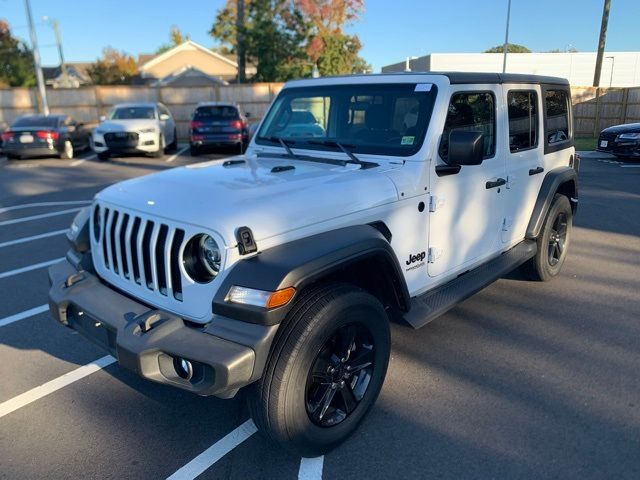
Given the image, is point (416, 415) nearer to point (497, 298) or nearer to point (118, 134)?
point (497, 298)

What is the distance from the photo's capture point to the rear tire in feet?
16.1

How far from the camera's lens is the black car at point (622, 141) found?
45.8 ft

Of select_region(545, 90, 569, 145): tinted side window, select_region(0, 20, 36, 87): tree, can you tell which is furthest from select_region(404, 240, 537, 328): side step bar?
select_region(0, 20, 36, 87): tree

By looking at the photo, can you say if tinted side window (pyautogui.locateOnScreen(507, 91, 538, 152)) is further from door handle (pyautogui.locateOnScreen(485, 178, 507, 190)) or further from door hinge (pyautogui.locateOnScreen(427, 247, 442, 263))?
door hinge (pyautogui.locateOnScreen(427, 247, 442, 263))

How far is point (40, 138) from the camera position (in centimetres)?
1524

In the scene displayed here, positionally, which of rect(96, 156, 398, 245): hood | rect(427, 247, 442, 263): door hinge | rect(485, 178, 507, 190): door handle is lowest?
rect(427, 247, 442, 263): door hinge

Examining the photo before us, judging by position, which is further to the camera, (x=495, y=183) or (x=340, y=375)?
(x=495, y=183)

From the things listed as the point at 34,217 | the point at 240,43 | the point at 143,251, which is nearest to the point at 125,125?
the point at 34,217

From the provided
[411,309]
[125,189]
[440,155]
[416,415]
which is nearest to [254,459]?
[416,415]

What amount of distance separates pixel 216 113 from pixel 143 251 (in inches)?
571

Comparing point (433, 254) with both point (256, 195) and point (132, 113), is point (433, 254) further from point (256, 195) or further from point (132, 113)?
point (132, 113)

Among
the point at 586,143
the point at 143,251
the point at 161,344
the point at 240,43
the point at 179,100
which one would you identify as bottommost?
the point at 586,143

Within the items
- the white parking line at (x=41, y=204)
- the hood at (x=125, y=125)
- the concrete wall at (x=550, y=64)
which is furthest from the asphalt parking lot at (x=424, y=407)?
the concrete wall at (x=550, y=64)

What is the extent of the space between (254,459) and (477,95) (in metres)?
2.92
